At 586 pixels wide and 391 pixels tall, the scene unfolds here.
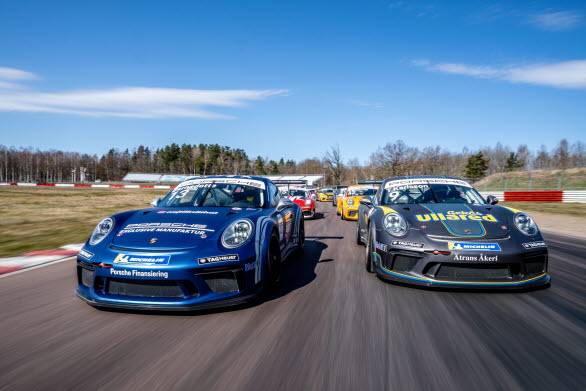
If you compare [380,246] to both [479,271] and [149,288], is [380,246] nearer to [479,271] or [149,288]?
[479,271]

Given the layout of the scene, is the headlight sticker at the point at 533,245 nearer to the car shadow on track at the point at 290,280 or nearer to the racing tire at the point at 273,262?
the car shadow on track at the point at 290,280

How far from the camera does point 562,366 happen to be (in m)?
2.35

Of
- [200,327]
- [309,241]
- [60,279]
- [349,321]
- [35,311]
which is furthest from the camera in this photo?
[309,241]

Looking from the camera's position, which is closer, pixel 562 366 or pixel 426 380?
pixel 426 380

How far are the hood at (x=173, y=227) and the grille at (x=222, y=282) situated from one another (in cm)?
32

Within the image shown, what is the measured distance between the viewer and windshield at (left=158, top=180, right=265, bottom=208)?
4785 mm

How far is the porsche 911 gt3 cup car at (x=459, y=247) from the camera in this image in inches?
148

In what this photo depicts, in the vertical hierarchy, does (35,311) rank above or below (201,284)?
below

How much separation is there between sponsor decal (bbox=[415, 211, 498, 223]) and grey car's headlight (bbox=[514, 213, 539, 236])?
0.23 meters

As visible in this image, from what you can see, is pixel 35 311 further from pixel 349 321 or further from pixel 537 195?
pixel 537 195

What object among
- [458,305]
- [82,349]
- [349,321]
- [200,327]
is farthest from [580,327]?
[82,349]

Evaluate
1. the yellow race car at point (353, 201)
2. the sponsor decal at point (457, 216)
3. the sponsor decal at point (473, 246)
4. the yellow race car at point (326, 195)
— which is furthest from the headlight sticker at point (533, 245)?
the yellow race car at point (326, 195)

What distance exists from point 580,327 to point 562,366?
94cm

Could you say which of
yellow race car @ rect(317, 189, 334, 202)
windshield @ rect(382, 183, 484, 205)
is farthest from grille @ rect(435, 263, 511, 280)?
yellow race car @ rect(317, 189, 334, 202)
